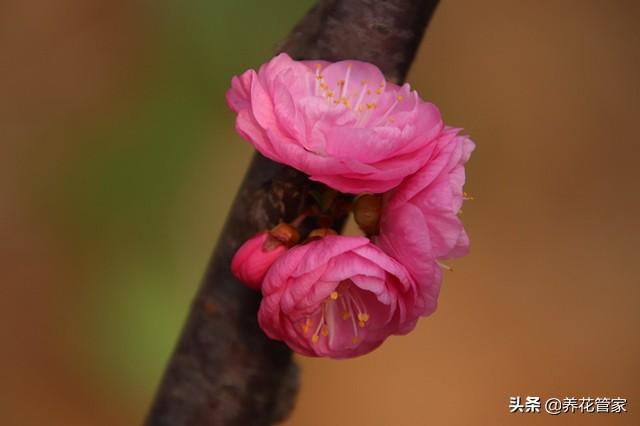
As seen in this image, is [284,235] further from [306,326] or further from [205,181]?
[205,181]

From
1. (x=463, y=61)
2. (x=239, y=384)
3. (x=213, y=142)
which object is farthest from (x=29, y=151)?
(x=239, y=384)

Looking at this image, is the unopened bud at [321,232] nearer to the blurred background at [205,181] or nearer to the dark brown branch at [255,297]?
the dark brown branch at [255,297]

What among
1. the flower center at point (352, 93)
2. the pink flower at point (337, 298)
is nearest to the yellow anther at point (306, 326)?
the pink flower at point (337, 298)

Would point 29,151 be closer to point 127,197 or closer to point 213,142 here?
point 127,197

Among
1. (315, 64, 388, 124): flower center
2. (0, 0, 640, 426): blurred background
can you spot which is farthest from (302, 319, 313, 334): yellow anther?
(0, 0, 640, 426): blurred background

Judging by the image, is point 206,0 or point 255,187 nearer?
point 255,187

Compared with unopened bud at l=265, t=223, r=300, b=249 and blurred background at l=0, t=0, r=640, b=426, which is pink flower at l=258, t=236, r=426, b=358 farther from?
blurred background at l=0, t=0, r=640, b=426

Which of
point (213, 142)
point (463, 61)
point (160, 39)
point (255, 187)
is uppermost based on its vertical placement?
point (463, 61)
